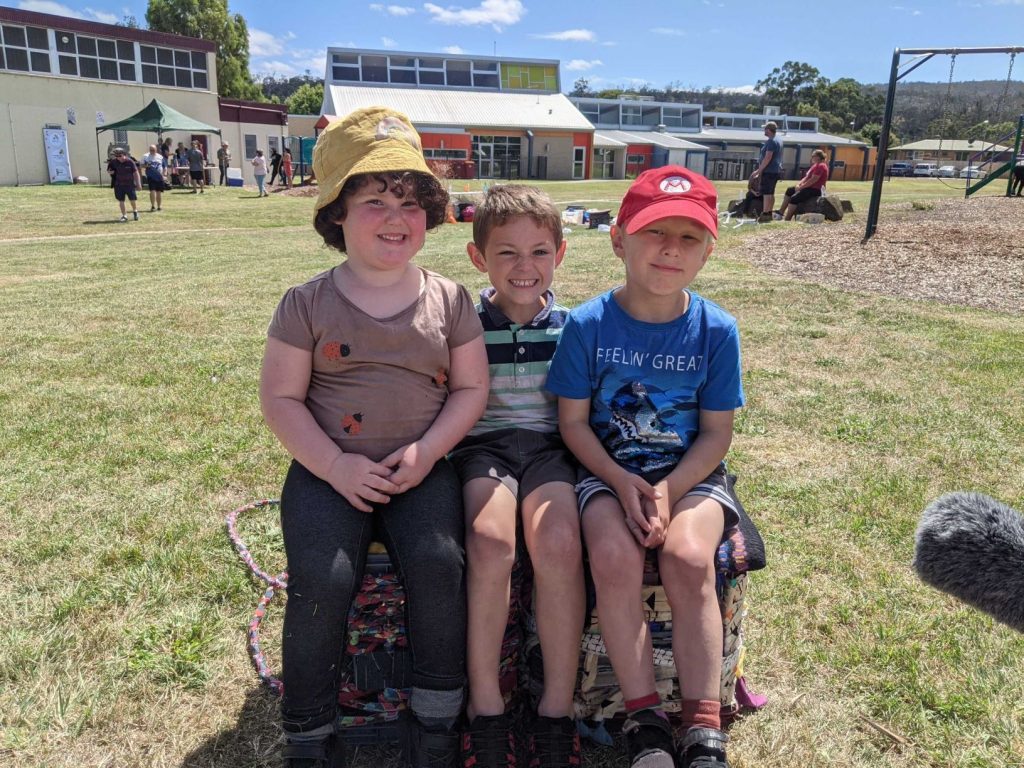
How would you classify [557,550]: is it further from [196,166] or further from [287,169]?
[287,169]

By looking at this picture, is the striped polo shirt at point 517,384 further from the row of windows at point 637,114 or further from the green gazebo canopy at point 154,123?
the row of windows at point 637,114

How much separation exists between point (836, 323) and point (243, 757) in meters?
6.59

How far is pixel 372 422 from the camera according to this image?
7.35 feet

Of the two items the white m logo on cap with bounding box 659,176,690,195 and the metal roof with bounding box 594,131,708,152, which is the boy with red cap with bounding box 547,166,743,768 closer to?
the white m logo on cap with bounding box 659,176,690,195

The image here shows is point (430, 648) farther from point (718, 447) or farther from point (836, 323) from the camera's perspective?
point (836, 323)

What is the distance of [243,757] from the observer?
2.09 meters

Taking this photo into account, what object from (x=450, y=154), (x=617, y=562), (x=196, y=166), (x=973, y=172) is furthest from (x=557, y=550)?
(x=450, y=154)

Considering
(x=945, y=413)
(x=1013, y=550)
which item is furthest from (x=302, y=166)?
(x=1013, y=550)

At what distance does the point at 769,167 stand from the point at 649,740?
53.2ft

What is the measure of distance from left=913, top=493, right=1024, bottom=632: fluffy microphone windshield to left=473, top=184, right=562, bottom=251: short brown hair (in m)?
1.95

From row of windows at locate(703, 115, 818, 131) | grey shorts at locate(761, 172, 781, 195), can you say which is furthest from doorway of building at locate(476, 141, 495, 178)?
row of windows at locate(703, 115, 818, 131)

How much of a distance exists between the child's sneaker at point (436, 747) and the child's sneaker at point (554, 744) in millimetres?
213

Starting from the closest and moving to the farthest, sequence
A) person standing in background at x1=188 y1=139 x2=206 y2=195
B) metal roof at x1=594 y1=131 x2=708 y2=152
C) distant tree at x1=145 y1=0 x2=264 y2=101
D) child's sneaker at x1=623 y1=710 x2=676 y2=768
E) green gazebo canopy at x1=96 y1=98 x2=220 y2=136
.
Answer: child's sneaker at x1=623 y1=710 x2=676 y2=768 < green gazebo canopy at x1=96 y1=98 x2=220 y2=136 < person standing in background at x1=188 y1=139 x2=206 y2=195 < metal roof at x1=594 y1=131 x2=708 y2=152 < distant tree at x1=145 y1=0 x2=264 y2=101

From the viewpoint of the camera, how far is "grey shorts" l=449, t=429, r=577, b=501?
2271 mm
